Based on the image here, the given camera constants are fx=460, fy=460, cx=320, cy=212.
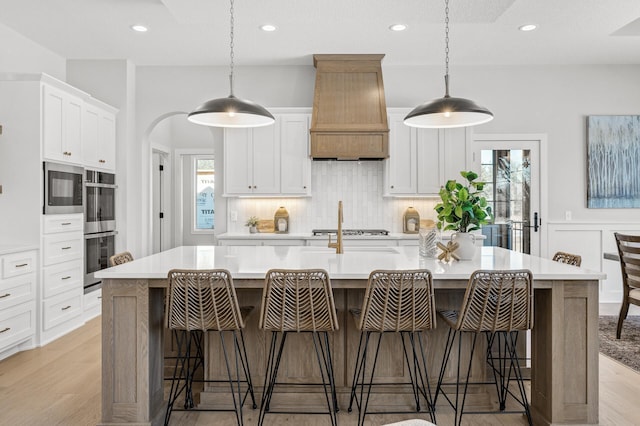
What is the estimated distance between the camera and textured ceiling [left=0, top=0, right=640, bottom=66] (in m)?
3.58

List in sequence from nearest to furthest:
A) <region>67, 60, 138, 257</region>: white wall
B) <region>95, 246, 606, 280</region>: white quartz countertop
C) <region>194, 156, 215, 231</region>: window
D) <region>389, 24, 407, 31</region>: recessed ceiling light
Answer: <region>95, 246, 606, 280</region>: white quartz countertop → <region>389, 24, 407, 31</region>: recessed ceiling light → <region>67, 60, 138, 257</region>: white wall → <region>194, 156, 215, 231</region>: window

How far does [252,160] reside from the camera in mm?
5199

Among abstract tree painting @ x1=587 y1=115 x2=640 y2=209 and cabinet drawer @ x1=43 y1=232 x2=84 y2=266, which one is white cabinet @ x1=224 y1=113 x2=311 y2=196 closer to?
cabinet drawer @ x1=43 y1=232 x2=84 y2=266

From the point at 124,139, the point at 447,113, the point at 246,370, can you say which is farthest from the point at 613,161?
the point at 124,139

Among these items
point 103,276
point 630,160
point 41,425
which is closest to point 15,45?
point 103,276

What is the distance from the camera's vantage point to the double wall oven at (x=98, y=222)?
15.4 feet

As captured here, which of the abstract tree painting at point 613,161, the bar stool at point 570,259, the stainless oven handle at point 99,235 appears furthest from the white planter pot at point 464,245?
the stainless oven handle at point 99,235

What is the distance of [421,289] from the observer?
2.28 m

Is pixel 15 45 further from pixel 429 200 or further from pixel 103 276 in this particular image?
pixel 429 200

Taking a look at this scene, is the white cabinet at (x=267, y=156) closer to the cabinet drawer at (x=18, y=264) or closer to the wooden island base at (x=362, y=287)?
the cabinet drawer at (x=18, y=264)

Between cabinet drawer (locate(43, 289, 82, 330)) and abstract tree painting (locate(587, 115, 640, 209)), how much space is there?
583cm

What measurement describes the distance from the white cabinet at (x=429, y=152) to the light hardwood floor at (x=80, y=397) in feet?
7.73

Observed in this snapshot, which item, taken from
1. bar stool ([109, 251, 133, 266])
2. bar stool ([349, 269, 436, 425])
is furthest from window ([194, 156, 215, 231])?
bar stool ([349, 269, 436, 425])

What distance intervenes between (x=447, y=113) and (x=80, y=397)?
2.97 m
